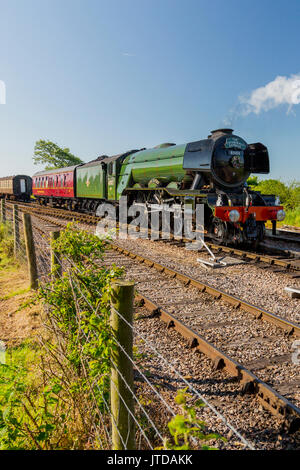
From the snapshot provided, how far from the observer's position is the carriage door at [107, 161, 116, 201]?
1524 centimetres

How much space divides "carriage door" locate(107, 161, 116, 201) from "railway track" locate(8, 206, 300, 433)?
925cm

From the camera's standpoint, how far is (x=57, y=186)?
2409 centimetres

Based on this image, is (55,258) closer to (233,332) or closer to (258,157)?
(233,332)

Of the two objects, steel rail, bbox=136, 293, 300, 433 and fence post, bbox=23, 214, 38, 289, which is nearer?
steel rail, bbox=136, 293, 300, 433

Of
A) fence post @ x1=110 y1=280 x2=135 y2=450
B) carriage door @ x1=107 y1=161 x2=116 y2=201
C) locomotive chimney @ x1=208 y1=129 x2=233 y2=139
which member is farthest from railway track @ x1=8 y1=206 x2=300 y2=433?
carriage door @ x1=107 y1=161 x2=116 y2=201

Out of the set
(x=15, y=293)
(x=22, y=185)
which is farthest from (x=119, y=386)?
(x=22, y=185)

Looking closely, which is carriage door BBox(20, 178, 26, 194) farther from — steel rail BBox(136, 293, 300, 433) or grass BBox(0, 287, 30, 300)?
steel rail BBox(136, 293, 300, 433)

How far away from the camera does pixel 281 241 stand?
35.6 ft

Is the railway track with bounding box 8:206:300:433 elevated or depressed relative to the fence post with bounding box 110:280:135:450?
depressed

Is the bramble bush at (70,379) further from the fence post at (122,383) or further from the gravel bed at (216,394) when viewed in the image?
the gravel bed at (216,394)

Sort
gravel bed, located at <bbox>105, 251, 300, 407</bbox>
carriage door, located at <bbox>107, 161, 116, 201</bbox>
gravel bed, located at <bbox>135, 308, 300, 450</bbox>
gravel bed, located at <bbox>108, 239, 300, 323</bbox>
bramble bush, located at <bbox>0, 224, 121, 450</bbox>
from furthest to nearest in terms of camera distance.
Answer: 1. carriage door, located at <bbox>107, 161, 116, 201</bbox>
2. gravel bed, located at <bbox>108, 239, 300, 323</bbox>
3. gravel bed, located at <bbox>105, 251, 300, 407</bbox>
4. gravel bed, located at <bbox>135, 308, 300, 450</bbox>
5. bramble bush, located at <bbox>0, 224, 121, 450</bbox>

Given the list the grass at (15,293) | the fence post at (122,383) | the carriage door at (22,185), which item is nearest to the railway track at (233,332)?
the fence post at (122,383)

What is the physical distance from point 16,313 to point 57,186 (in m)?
20.0

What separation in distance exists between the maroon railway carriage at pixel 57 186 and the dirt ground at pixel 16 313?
47.9 feet
